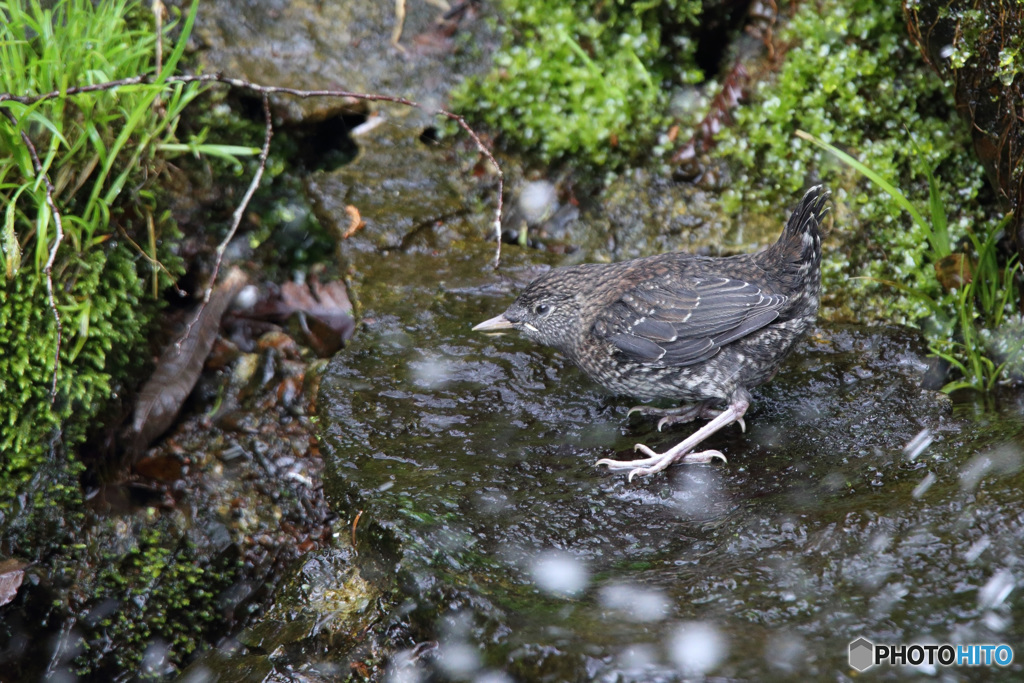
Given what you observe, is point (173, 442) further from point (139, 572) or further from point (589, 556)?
point (589, 556)

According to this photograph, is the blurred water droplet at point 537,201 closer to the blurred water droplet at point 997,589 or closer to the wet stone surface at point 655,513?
the wet stone surface at point 655,513

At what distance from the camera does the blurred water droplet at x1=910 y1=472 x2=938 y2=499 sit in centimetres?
300

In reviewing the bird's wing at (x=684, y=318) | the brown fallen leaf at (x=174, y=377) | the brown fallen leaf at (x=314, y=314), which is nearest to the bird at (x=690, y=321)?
the bird's wing at (x=684, y=318)

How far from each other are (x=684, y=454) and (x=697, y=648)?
1.37m

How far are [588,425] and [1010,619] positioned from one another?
2035mm

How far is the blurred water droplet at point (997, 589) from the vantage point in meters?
2.43

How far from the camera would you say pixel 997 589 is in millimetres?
2455

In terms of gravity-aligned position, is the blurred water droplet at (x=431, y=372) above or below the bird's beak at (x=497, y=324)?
below

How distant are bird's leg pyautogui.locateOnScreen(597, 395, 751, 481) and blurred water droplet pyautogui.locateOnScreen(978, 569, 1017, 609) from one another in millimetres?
1310

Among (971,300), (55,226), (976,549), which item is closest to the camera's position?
(976,549)

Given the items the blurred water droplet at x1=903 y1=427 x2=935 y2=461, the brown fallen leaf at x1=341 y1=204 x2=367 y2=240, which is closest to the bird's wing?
the blurred water droplet at x1=903 y1=427 x2=935 y2=461

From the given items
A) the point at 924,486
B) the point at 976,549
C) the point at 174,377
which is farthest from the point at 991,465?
the point at 174,377

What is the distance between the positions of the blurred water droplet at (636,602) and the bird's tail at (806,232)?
79.6 inches

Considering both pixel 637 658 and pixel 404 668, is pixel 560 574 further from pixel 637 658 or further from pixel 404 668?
pixel 404 668
